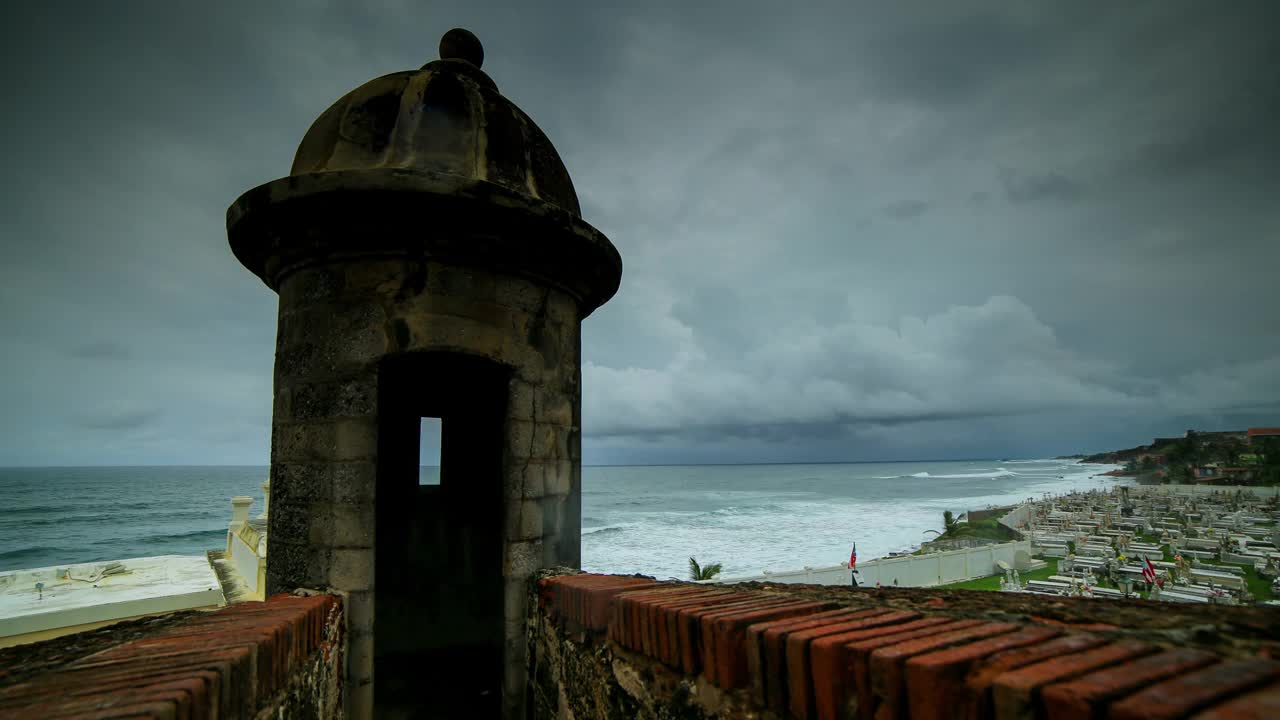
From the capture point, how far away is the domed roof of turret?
3893mm

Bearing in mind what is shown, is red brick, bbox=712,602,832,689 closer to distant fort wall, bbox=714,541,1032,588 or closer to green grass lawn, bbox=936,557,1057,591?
distant fort wall, bbox=714,541,1032,588

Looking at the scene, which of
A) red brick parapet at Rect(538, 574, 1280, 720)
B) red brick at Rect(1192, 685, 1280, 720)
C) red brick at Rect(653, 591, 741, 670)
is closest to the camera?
red brick at Rect(1192, 685, 1280, 720)

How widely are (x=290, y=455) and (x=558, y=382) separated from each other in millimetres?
1705

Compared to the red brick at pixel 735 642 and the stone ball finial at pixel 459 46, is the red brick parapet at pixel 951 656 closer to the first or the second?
the red brick at pixel 735 642

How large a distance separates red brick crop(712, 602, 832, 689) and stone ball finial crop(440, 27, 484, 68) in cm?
455

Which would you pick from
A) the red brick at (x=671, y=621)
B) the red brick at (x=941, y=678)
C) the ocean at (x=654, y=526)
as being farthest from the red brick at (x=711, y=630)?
the ocean at (x=654, y=526)

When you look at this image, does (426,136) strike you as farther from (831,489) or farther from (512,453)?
(831,489)

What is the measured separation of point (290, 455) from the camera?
12.1 ft

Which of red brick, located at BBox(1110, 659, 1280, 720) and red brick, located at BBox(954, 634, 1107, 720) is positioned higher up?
red brick, located at BBox(1110, 659, 1280, 720)

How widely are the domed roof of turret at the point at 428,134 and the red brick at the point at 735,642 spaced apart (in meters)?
2.84

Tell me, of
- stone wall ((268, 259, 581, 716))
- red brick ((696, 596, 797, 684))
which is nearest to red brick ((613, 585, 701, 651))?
red brick ((696, 596, 797, 684))

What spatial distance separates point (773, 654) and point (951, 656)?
42 cm

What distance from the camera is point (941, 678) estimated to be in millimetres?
1017

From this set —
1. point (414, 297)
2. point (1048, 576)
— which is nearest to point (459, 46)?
point (414, 297)
